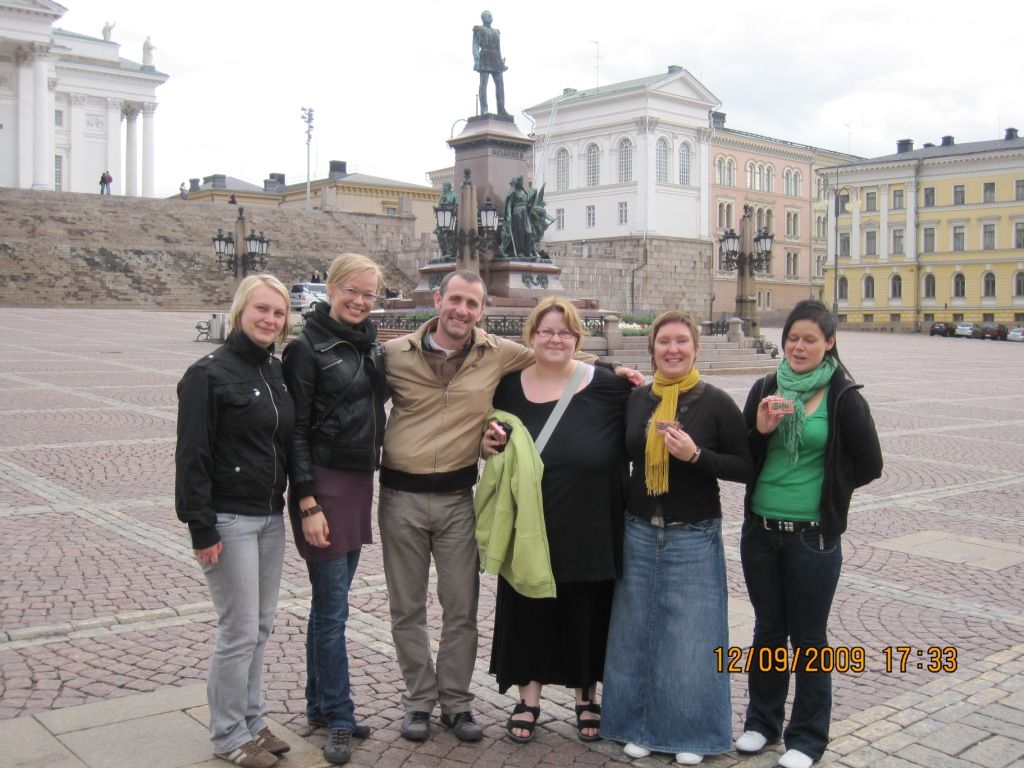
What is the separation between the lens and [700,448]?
393 cm

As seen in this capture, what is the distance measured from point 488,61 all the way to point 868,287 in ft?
186

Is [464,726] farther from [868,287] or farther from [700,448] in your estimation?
[868,287]

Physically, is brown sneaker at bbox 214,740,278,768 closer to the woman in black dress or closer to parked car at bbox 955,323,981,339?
the woman in black dress

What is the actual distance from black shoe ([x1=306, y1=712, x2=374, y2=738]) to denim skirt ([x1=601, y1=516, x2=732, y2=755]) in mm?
1010

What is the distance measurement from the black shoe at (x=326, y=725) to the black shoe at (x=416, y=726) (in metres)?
0.14

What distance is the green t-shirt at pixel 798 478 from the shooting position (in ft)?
13.0

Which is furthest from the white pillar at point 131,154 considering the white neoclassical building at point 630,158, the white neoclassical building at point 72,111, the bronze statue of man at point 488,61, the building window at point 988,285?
the building window at point 988,285

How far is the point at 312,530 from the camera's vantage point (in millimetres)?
3916

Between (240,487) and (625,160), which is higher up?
(625,160)

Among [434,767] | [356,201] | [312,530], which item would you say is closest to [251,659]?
[312,530]

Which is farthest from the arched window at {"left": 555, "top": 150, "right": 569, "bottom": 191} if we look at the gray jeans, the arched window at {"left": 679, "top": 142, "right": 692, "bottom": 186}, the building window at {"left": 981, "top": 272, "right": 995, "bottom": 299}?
the gray jeans

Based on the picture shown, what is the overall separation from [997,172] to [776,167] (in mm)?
16376

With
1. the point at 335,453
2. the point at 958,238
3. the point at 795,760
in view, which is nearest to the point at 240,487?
the point at 335,453

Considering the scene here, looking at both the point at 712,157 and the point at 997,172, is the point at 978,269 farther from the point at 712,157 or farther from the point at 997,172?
the point at 712,157
